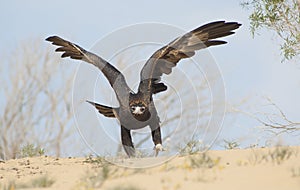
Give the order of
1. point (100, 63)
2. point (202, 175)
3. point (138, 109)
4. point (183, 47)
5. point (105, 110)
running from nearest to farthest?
point (202, 175), point (138, 109), point (183, 47), point (100, 63), point (105, 110)

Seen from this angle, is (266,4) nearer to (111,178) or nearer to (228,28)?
(228,28)

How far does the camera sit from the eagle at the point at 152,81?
27.1 feet

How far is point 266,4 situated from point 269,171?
7633 mm

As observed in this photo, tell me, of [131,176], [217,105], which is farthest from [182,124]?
[131,176]

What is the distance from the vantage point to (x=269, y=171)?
5.77m

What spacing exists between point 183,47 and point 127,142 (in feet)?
5.59

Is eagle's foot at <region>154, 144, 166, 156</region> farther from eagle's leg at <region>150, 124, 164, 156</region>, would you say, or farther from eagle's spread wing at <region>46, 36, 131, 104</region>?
eagle's spread wing at <region>46, 36, 131, 104</region>

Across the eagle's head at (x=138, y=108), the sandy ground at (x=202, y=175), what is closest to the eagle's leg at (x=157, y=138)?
the eagle's head at (x=138, y=108)

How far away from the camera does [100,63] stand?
9.06 m

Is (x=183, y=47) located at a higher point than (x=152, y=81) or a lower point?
higher

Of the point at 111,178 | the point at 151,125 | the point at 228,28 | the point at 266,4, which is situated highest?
the point at 266,4

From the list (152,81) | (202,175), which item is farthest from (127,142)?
(202,175)

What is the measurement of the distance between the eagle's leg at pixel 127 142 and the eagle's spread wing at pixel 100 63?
0.48 metres

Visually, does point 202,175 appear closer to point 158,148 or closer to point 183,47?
point 158,148
